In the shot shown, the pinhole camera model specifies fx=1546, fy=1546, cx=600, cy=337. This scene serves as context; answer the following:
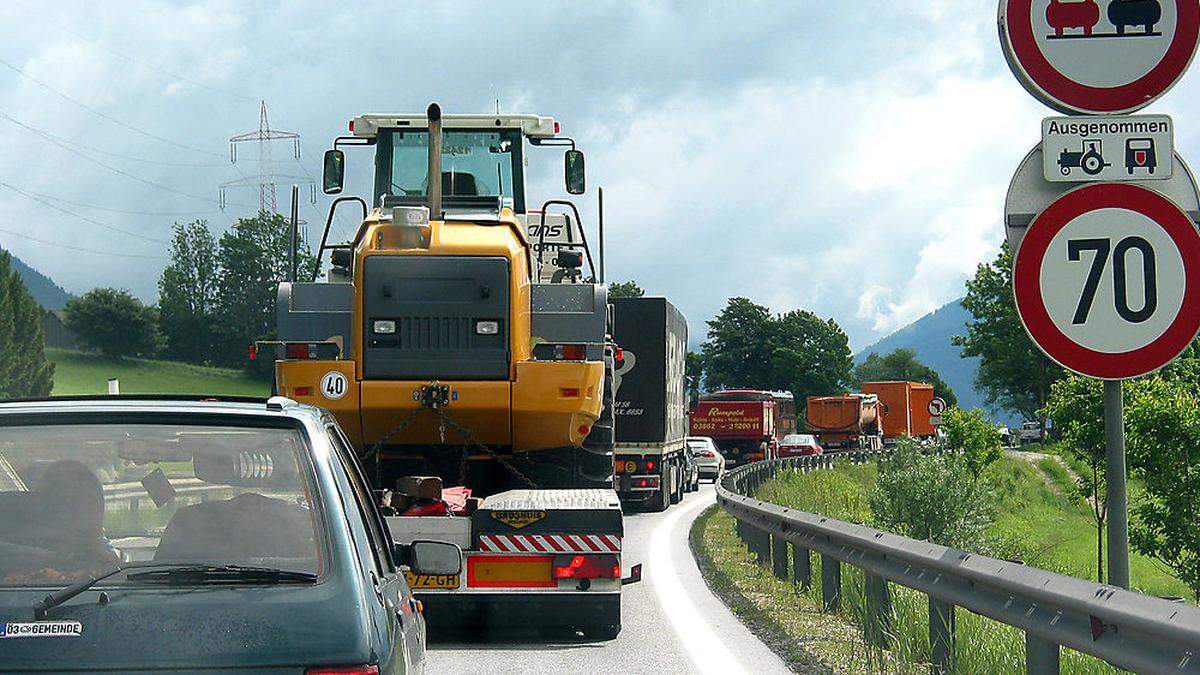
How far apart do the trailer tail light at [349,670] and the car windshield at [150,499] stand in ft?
1.24

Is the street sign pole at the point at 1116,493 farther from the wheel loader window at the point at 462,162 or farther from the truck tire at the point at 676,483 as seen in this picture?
the truck tire at the point at 676,483

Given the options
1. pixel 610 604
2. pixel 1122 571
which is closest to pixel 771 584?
pixel 610 604

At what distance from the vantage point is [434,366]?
12.1 m

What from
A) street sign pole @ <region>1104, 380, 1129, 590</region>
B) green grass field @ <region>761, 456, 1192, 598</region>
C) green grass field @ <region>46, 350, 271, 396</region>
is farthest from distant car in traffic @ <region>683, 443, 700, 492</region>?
green grass field @ <region>46, 350, 271, 396</region>

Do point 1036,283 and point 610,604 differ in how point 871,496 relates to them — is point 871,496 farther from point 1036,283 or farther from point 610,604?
point 1036,283

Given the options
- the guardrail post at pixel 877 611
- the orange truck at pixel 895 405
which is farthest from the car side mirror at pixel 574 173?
the orange truck at pixel 895 405

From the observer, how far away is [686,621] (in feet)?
38.9

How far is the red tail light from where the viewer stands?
1216cm

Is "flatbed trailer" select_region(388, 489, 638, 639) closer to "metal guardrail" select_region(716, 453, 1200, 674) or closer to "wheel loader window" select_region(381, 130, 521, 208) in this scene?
"metal guardrail" select_region(716, 453, 1200, 674)

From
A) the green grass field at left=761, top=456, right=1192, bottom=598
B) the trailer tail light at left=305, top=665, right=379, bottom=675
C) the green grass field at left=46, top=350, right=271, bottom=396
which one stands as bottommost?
the green grass field at left=761, top=456, right=1192, bottom=598

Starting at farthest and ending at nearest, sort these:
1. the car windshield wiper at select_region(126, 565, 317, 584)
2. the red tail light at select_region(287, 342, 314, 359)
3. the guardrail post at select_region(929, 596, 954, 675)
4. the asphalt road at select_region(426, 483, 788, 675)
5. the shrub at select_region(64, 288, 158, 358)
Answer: the shrub at select_region(64, 288, 158, 358), the red tail light at select_region(287, 342, 314, 359), the asphalt road at select_region(426, 483, 788, 675), the guardrail post at select_region(929, 596, 954, 675), the car windshield wiper at select_region(126, 565, 317, 584)

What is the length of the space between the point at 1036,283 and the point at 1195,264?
1.73 feet

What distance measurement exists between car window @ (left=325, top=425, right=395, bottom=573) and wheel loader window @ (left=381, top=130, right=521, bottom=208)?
887 cm

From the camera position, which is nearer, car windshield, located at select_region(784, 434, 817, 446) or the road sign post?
the road sign post
